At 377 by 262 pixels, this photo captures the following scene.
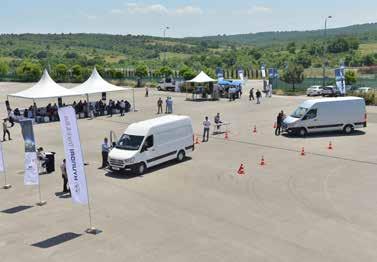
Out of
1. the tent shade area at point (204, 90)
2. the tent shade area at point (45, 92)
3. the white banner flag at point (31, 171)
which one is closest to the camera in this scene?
the white banner flag at point (31, 171)

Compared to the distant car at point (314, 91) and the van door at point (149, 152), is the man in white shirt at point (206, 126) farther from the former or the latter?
the distant car at point (314, 91)

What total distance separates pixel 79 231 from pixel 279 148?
46.7 feet

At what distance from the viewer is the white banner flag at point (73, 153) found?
14367mm

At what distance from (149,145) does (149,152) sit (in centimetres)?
32

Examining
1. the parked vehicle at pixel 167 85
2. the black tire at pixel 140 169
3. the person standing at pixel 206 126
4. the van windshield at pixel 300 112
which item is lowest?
the black tire at pixel 140 169

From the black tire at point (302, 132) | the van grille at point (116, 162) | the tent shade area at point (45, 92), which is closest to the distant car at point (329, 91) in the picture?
the black tire at point (302, 132)

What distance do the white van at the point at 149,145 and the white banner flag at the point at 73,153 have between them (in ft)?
19.1

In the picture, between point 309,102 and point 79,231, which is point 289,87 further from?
point 79,231

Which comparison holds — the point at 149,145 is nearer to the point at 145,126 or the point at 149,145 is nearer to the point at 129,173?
the point at 145,126

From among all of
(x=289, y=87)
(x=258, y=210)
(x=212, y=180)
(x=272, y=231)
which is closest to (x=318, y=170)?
(x=212, y=180)

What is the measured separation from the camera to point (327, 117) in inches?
1150

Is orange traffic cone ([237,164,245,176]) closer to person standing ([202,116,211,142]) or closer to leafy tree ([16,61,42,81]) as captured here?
person standing ([202,116,211,142])

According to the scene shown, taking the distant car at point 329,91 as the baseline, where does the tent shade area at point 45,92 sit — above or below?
above

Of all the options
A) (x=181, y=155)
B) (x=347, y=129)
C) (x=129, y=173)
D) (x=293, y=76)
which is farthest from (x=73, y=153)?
(x=293, y=76)
